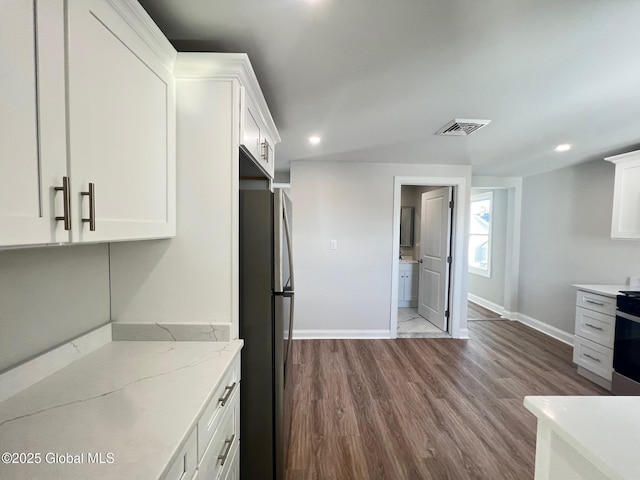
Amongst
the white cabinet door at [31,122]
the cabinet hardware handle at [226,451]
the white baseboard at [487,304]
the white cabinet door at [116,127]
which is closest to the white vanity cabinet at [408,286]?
the white baseboard at [487,304]

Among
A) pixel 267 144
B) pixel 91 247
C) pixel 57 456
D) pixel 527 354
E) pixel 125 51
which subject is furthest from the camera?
pixel 527 354

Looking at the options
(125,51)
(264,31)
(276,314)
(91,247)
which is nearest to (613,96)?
(264,31)

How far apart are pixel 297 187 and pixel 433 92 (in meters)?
2.03

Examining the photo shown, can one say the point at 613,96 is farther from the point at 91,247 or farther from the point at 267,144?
the point at 91,247

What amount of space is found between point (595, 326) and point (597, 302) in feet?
0.75

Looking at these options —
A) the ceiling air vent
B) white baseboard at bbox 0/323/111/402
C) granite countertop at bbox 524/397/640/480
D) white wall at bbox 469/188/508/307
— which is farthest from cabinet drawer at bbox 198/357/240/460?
white wall at bbox 469/188/508/307

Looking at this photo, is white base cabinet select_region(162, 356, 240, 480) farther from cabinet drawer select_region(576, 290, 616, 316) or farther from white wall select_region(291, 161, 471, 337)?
cabinet drawer select_region(576, 290, 616, 316)

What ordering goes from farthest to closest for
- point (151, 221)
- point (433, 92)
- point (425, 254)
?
1. point (425, 254)
2. point (433, 92)
3. point (151, 221)

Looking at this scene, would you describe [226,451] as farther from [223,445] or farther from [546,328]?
[546,328]

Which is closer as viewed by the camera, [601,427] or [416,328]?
[601,427]

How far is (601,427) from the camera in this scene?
0.74 metres

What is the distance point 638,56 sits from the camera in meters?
1.35

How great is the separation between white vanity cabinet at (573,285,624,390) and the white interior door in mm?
1305

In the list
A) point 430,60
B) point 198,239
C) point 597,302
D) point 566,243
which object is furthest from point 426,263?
point 198,239
